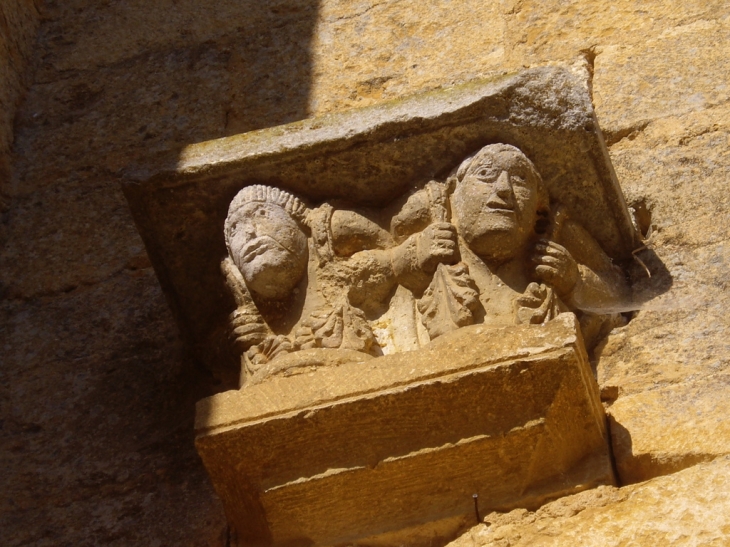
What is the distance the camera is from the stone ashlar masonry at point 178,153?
3.08 m

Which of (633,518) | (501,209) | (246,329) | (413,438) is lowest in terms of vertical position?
(633,518)

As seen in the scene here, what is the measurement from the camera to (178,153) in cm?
351

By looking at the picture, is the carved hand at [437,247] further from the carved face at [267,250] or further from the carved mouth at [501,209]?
the carved face at [267,250]

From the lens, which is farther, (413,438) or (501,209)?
(501,209)

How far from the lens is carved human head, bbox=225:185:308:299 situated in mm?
3266

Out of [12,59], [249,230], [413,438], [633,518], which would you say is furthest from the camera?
[12,59]

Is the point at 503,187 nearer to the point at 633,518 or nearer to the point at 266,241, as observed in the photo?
the point at 266,241

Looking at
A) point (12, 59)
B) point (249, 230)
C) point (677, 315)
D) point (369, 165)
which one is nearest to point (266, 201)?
point (249, 230)

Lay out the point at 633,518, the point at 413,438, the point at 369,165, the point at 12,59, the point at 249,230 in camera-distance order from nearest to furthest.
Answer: the point at 633,518
the point at 413,438
the point at 249,230
the point at 369,165
the point at 12,59

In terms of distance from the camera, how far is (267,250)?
328cm

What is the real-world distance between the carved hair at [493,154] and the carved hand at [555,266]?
0.12 metres

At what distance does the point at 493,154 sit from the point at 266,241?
1.93 feet

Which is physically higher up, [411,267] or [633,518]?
[411,267]

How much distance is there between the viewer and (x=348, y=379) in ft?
9.60
